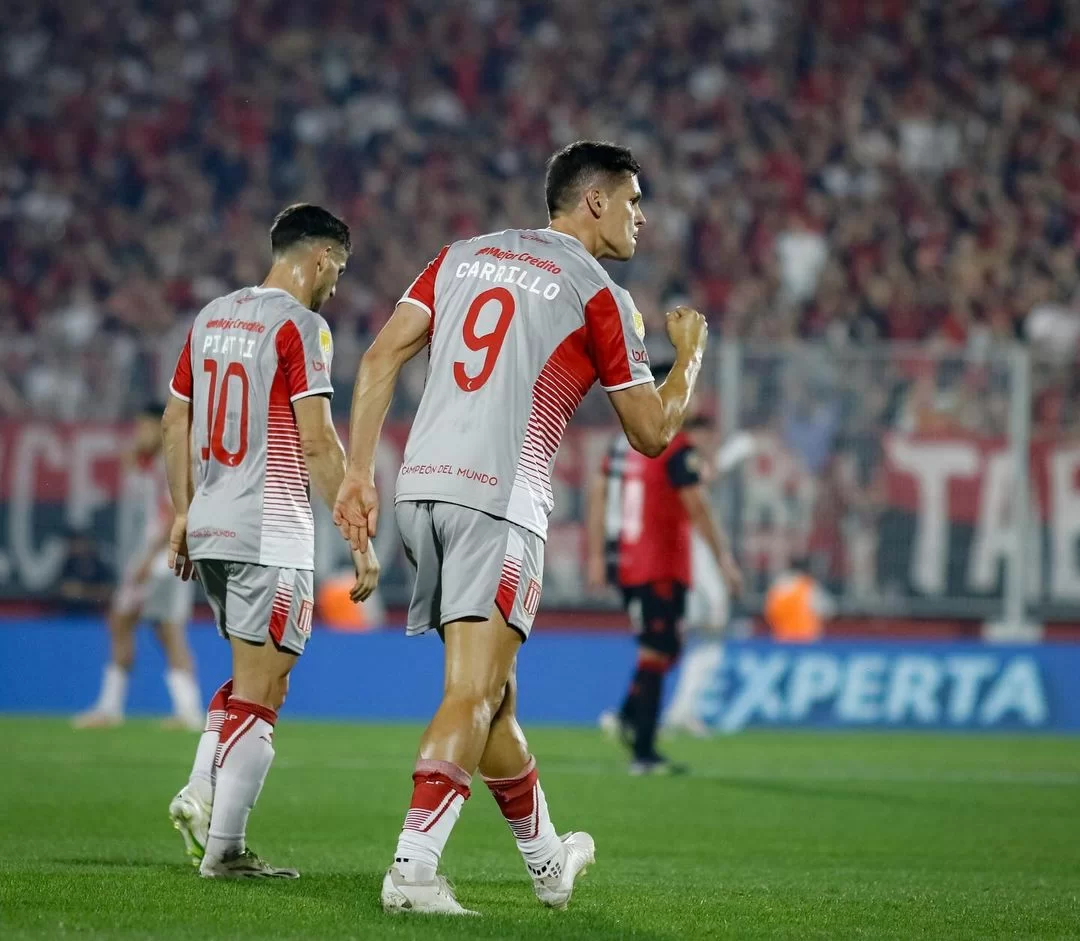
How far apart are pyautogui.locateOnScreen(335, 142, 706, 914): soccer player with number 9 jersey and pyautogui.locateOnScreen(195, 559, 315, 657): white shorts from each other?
0.85 metres

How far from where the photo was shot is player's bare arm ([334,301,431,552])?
531 centimetres

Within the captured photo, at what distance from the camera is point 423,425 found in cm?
548

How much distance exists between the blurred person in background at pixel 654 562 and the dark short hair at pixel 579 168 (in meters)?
5.41

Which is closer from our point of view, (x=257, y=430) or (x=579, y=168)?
(x=579, y=168)

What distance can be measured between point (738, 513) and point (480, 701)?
11213 millimetres

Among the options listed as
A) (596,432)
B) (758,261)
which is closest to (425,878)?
(596,432)

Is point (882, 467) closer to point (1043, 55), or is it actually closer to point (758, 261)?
point (758, 261)

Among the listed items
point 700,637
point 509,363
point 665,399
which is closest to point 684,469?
point 700,637

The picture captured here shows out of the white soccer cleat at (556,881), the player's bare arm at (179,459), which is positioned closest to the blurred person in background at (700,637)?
the player's bare arm at (179,459)

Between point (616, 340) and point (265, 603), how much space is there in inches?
64.6

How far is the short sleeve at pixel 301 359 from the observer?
20.6 ft

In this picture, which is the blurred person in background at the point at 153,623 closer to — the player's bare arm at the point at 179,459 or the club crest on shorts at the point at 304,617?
the player's bare arm at the point at 179,459

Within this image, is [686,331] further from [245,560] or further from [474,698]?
[245,560]

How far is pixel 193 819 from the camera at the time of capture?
634 centimetres
